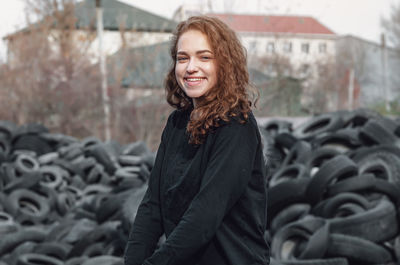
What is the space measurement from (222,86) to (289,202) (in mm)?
4631

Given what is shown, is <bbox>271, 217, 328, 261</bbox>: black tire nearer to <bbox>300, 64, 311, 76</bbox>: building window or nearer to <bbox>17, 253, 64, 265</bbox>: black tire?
<bbox>17, 253, 64, 265</bbox>: black tire

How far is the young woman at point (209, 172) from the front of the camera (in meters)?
2.05

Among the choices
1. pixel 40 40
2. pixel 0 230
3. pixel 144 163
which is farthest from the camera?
pixel 40 40

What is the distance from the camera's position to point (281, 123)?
11078mm

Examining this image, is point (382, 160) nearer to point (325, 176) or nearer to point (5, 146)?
point (325, 176)

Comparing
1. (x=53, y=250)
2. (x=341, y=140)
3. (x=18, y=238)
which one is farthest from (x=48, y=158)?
(x=341, y=140)

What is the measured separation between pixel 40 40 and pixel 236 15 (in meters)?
8.23

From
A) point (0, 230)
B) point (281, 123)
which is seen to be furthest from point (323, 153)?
point (0, 230)

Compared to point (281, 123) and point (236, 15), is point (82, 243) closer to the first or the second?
point (281, 123)

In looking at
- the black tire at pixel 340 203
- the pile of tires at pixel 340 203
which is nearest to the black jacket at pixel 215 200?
the pile of tires at pixel 340 203

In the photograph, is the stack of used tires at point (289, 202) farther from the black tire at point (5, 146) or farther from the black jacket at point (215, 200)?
the black jacket at point (215, 200)

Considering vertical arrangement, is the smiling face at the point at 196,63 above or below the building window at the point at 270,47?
above

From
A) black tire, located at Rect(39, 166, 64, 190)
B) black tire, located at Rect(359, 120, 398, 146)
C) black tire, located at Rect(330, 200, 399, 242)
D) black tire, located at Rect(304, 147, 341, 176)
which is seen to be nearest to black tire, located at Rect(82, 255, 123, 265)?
black tire, located at Rect(330, 200, 399, 242)

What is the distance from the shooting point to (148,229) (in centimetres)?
234
